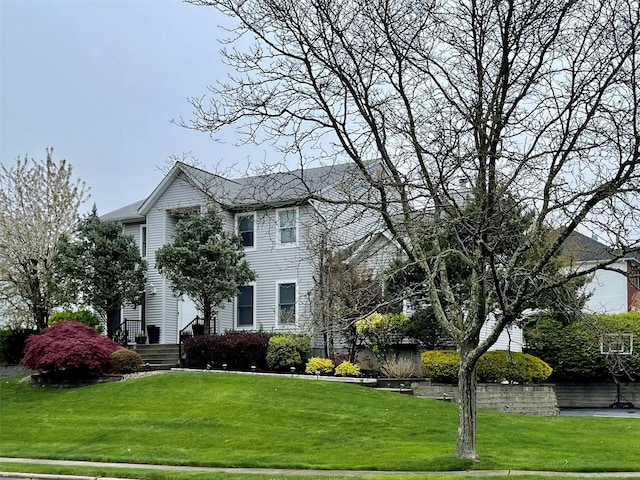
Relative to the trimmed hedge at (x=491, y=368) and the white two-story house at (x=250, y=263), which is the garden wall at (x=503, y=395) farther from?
the white two-story house at (x=250, y=263)

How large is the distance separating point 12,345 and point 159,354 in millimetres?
6541

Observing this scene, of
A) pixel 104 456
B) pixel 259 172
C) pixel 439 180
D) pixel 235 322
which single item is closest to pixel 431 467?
pixel 439 180

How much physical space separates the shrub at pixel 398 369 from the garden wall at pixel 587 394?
8093mm

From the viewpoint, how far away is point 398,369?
933 inches

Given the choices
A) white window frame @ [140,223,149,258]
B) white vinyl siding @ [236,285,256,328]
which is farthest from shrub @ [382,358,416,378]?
white window frame @ [140,223,149,258]

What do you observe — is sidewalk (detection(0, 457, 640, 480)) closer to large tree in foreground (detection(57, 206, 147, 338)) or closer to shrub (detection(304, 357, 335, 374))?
shrub (detection(304, 357, 335, 374))

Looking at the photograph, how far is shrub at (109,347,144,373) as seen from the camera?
2531 cm

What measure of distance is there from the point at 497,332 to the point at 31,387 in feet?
61.4

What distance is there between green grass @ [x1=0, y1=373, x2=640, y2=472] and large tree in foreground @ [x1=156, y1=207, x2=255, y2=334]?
3.93 meters

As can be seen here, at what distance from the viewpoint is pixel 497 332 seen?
39.3 ft

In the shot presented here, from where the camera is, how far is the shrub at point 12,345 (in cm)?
2988

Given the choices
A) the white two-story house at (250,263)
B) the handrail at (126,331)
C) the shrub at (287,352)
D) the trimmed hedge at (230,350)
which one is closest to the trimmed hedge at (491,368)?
the shrub at (287,352)

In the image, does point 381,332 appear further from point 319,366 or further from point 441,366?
point 441,366

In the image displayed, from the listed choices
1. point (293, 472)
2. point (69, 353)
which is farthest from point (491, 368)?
point (69, 353)
